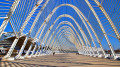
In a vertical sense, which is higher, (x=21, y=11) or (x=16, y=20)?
(x=21, y=11)

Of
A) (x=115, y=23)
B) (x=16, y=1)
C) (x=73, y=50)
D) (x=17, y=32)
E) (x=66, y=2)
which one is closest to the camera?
(x=16, y=1)

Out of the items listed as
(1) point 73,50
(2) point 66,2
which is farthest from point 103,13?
(1) point 73,50

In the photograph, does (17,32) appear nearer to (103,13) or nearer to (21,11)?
(21,11)

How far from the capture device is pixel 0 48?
55.4 m

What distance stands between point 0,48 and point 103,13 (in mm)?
47367

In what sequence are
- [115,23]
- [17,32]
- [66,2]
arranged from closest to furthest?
[17,32]
[115,23]
[66,2]

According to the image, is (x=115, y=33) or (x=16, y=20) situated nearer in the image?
(x=16, y=20)

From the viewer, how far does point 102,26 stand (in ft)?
89.6

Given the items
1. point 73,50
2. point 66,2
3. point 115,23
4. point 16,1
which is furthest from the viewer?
point 73,50

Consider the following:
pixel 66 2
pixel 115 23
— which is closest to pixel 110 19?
pixel 115 23

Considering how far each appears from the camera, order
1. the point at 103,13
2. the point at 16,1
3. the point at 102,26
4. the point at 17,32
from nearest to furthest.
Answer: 1. the point at 16,1
2. the point at 17,32
3. the point at 103,13
4. the point at 102,26

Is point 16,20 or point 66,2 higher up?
point 66,2

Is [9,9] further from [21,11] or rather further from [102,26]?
[102,26]

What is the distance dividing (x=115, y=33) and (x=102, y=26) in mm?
4666
